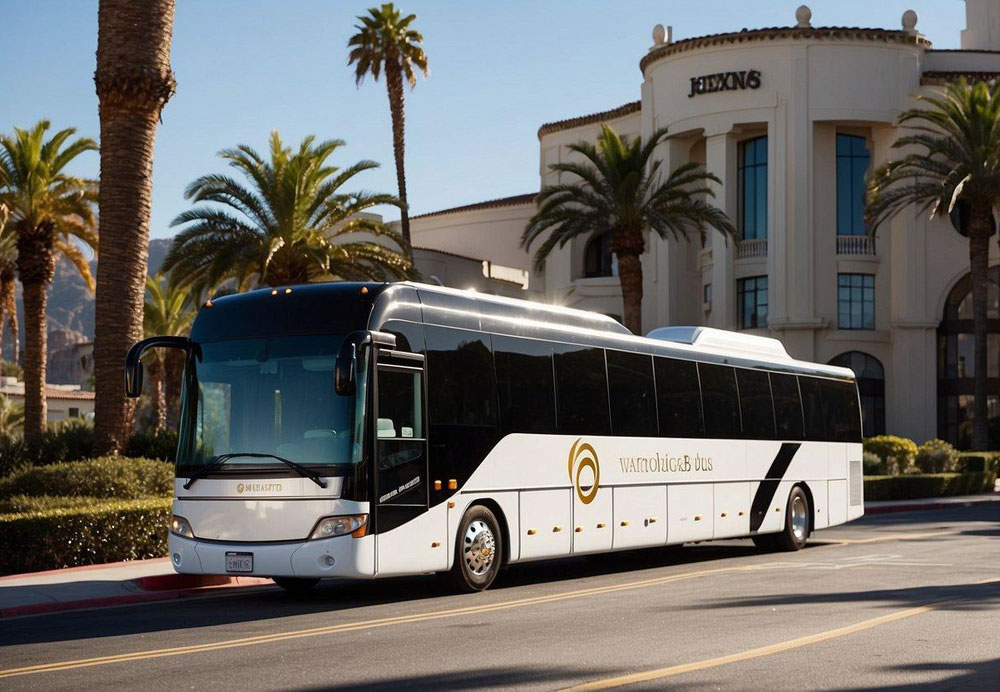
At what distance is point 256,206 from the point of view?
35.5 m

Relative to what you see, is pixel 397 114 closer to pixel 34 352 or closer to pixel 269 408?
pixel 34 352

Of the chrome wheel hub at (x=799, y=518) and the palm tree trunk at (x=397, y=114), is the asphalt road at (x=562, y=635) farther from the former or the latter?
the palm tree trunk at (x=397, y=114)

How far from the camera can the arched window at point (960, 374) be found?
59.0 meters

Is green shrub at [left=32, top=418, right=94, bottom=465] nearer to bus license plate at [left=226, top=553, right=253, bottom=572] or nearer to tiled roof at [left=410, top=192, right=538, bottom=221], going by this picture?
bus license plate at [left=226, top=553, right=253, bottom=572]

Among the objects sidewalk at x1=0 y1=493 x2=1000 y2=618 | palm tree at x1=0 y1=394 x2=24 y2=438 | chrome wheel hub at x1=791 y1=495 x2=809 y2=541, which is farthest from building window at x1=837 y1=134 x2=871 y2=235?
sidewalk at x1=0 y1=493 x2=1000 y2=618

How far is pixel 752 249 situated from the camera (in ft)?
194

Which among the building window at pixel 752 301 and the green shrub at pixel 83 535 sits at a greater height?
the building window at pixel 752 301

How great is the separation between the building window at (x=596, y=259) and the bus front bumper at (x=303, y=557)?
5542 cm

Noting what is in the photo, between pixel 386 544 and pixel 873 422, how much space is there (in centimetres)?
4830

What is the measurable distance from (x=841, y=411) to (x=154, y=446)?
12599 mm

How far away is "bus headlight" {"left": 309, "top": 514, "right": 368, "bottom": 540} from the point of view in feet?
44.8

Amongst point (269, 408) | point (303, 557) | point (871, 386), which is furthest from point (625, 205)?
point (303, 557)

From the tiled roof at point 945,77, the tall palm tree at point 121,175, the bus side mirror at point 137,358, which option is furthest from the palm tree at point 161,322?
the bus side mirror at point 137,358

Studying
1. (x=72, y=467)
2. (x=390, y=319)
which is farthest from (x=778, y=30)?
(x=390, y=319)
